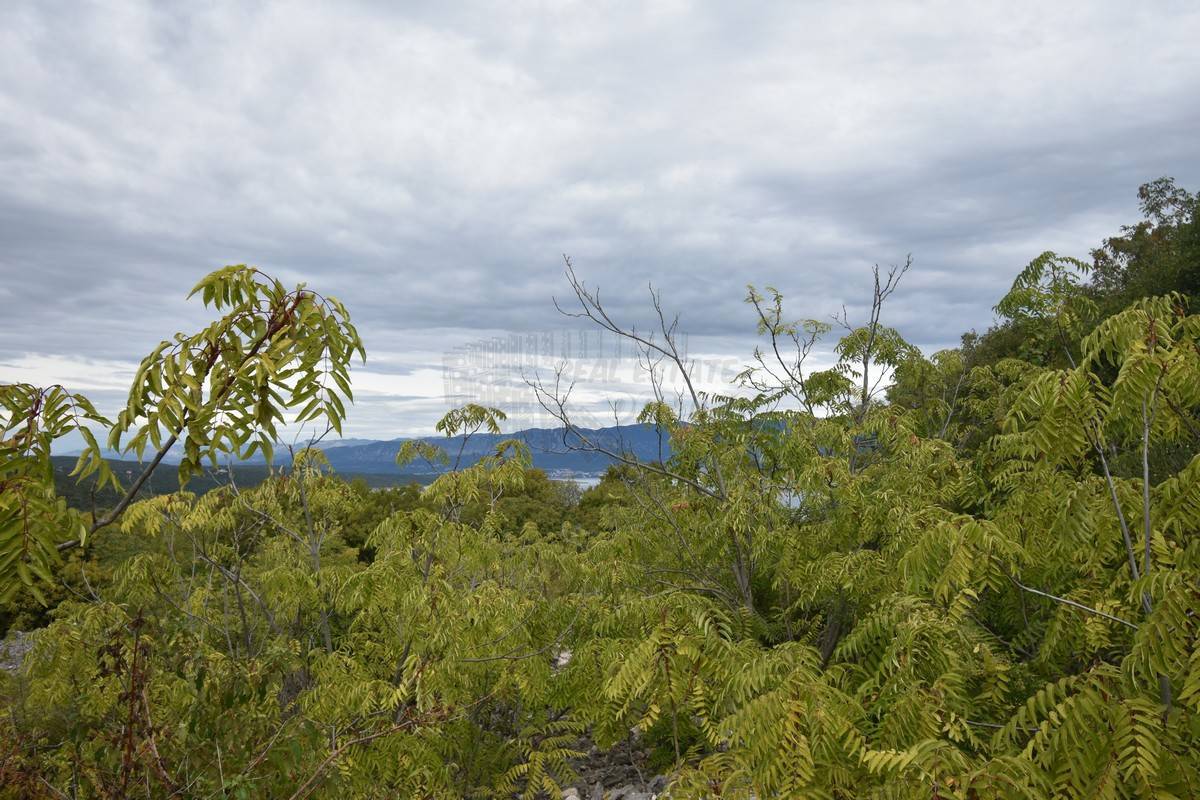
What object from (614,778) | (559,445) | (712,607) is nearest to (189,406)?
(712,607)

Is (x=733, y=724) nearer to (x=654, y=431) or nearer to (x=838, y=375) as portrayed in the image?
(x=654, y=431)

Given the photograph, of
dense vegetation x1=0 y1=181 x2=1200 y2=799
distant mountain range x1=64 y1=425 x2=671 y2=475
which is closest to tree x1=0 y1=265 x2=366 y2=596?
dense vegetation x1=0 y1=181 x2=1200 y2=799

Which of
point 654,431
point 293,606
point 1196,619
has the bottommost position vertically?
point 293,606

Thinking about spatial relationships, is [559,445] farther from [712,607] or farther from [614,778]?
[614,778]

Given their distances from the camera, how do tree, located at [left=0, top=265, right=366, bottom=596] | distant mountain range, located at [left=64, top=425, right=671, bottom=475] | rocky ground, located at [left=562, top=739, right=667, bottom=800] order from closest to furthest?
tree, located at [left=0, top=265, right=366, bottom=596] < distant mountain range, located at [left=64, top=425, right=671, bottom=475] < rocky ground, located at [left=562, top=739, right=667, bottom=800]

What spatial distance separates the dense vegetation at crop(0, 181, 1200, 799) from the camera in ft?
9.62

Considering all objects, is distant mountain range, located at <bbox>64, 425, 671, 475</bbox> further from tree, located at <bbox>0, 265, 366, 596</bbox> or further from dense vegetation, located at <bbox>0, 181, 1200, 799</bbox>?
tree, located at <bbox>0, 265, 366, 596</bbox>

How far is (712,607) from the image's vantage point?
524 cm

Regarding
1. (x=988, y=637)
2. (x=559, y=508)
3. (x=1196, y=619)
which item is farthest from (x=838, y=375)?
(x=559, y=508)

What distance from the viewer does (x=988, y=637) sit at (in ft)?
17.7

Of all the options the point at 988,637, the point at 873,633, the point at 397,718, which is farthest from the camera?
the point at 397,718

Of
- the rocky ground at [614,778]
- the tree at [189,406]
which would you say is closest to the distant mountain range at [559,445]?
the rocky ground at [614,778]

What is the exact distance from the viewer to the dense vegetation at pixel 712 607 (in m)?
2.93

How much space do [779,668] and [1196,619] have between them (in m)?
2.20
